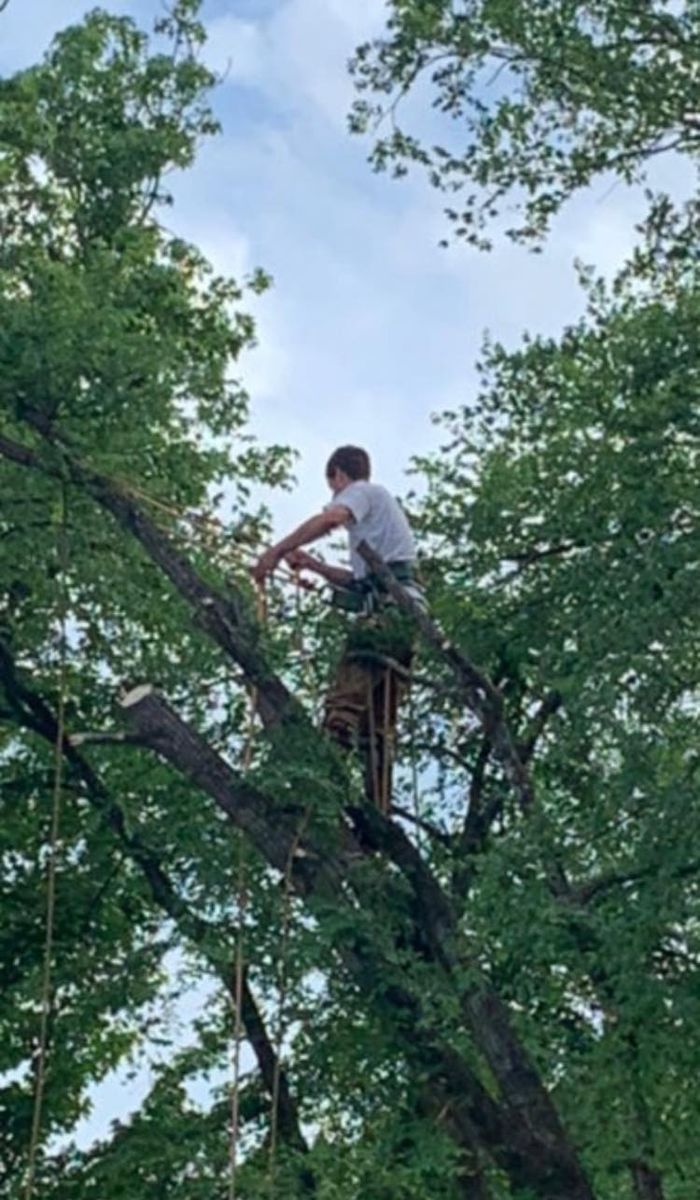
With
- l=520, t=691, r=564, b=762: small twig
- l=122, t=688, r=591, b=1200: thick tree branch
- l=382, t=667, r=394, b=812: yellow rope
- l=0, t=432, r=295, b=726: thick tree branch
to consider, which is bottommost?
l=122, t=688, r=591, b=1200: thick tree branch

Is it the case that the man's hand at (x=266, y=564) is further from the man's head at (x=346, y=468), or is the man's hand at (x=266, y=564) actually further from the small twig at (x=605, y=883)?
the small twig at (x=605, y=883)

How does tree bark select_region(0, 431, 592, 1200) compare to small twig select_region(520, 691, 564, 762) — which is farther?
small twig select_region(520, 691, 564, 762)

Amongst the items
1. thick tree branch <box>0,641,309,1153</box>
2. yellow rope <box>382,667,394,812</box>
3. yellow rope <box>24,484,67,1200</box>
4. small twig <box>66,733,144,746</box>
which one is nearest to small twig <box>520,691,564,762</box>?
thick tree branch <box>0,641,309,1153</box>

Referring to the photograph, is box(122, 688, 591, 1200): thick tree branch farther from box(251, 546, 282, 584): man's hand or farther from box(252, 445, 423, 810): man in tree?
box(251, 546, 282, 584): man's hand

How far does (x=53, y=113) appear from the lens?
43.1 ft

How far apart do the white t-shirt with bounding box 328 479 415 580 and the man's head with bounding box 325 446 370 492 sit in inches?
1.6

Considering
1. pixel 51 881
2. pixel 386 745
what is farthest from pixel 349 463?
pixel 51 881

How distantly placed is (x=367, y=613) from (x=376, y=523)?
39 cm

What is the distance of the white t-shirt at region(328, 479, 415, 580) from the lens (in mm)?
8469

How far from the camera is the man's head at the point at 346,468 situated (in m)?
8.69

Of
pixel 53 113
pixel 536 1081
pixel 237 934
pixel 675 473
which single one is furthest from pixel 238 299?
pixel 536 1081

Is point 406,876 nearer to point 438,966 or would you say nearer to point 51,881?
point 438,966

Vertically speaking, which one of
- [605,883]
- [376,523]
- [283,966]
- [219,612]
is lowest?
[605,883]

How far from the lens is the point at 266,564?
329 inches
